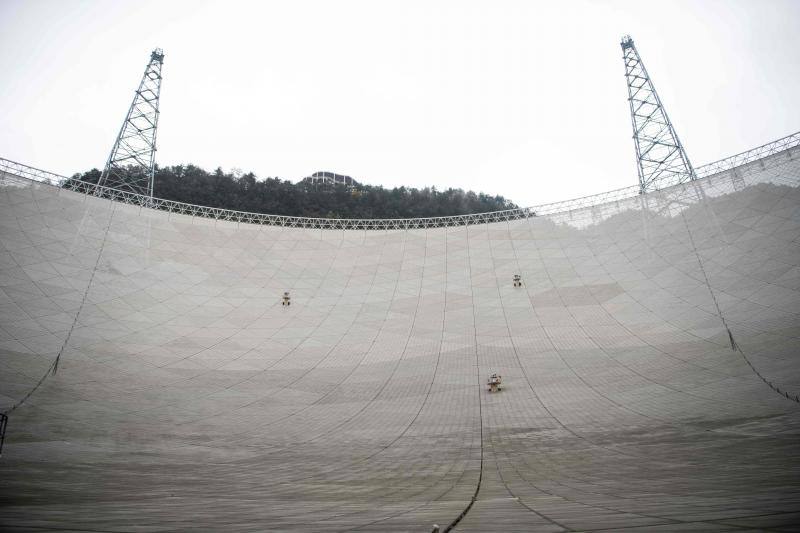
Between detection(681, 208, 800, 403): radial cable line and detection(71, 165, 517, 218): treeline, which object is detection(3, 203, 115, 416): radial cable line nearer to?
detection(681, 208, 800, 403): radial cable line

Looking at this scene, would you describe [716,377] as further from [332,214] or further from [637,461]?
[332,214]

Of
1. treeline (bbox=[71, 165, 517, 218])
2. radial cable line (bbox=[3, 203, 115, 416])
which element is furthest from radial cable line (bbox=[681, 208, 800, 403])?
treeline (bbox=[71, 165, 517, 218])

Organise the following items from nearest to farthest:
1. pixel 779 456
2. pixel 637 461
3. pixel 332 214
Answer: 1. pixel 779 456
2. pixel 637 461
3. pixel 332 214

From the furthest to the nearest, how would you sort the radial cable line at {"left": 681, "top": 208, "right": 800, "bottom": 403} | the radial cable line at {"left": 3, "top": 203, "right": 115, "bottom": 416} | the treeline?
1. the treeline
2. the radial cable line at {"left": 3, "top": 203, "right": 115, "bottom": 416}
3. the radial cable line at {"left": 681, "top": 208, "right": 800, "bottom": 403}

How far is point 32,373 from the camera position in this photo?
20641mm

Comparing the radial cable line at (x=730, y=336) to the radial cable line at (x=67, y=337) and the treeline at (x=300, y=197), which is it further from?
the treeline at (x=300, y=197)

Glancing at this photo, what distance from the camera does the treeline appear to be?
263ft

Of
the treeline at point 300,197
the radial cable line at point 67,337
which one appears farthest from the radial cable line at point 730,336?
the treeline at point 300,197

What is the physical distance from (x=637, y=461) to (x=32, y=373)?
80.4 ft

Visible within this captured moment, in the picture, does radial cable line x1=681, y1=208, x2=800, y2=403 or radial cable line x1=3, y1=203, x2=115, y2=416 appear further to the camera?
radial cable line x1=3, y1=203, x2=115, y2=416

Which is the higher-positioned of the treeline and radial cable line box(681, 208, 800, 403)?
the treeline

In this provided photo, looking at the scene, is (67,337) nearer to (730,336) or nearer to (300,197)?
(730,336)

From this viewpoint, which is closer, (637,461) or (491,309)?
(637,461)

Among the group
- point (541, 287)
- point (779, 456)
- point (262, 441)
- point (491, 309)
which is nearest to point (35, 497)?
point (262, 441)
